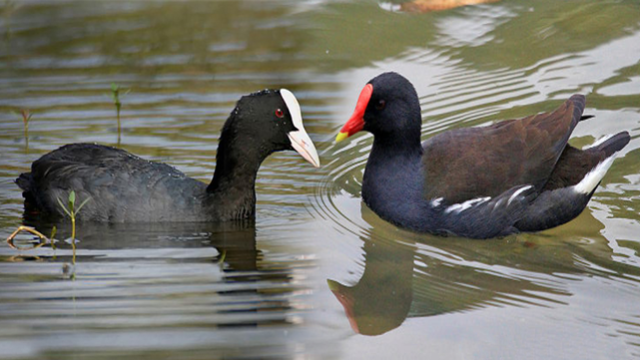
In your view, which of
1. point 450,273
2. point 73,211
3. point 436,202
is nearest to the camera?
point 450,273

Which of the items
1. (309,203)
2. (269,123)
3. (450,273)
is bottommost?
(450,273)

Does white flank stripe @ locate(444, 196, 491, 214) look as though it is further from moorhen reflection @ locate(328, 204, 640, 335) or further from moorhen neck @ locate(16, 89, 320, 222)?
moorhen neck @ locate(16, 89, 320, 222)

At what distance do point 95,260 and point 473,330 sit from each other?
186 cm

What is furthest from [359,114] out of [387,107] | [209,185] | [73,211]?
[73,211]

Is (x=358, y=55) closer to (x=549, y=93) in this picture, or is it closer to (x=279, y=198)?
(x=549, y=93)

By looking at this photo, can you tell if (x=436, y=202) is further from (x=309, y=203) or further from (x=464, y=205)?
(x=309, y=203)

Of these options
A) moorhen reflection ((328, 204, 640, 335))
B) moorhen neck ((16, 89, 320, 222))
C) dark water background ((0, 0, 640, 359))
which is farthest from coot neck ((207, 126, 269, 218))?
moorhen reflection ((328, 204, 640, 335))

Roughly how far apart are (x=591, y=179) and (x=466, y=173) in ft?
2.41

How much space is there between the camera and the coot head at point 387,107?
18.6 feet

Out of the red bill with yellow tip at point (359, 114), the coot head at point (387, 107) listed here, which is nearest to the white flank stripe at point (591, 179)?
the coot head at point (387, 107)

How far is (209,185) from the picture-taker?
566 centimetres

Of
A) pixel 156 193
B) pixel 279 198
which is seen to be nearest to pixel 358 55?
pixel 279 198

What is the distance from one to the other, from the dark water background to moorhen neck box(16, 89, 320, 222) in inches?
4.3

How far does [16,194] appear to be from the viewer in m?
6.01
